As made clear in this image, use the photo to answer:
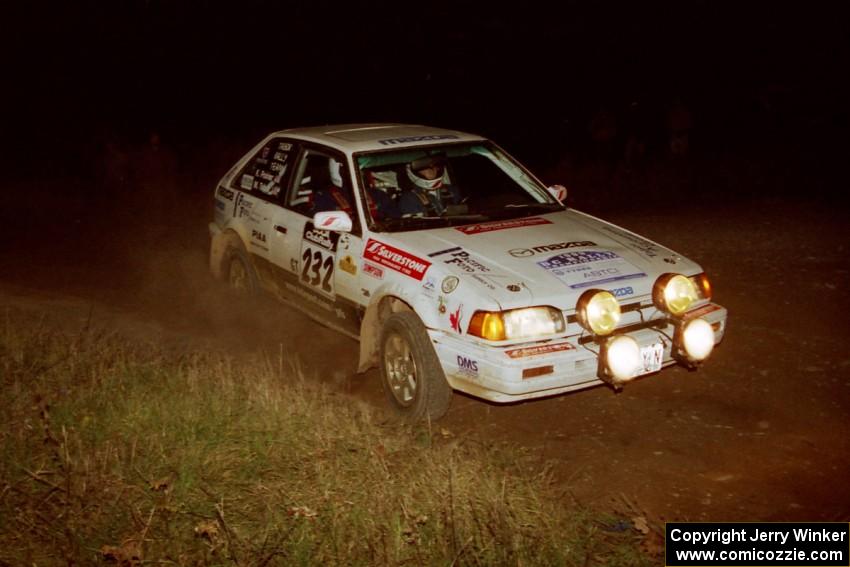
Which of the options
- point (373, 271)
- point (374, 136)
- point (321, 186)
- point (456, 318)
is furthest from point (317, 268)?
point (456, 318)

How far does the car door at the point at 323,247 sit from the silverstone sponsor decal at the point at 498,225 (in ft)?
2.27

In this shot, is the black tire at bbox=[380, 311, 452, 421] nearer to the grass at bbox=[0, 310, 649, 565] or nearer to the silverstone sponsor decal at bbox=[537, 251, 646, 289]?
the grass at bbox=[0, 310, 649, 565]

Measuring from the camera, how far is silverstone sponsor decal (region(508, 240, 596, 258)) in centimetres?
543

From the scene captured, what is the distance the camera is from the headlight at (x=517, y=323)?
4902 mm

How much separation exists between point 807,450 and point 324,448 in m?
2.57

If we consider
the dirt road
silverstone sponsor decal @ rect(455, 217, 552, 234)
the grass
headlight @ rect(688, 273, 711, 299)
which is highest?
silverstone sponsor decal @ rect(455, 217, 552, 234)

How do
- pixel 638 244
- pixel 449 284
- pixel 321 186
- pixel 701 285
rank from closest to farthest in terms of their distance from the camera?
pixel 449 284
pixel 701 285
pixel 638 244
pixel 321 186

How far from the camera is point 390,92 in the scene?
24422 mm

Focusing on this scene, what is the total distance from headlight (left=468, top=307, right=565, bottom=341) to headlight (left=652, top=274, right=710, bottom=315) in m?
0.62

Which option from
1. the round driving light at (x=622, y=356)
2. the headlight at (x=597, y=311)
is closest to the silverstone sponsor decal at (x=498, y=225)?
the headlight at (x=597, y=311)

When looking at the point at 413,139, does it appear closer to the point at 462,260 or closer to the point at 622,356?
the point at 462,260

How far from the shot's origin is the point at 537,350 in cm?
491

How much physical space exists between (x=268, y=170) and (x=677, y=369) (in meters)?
3.38

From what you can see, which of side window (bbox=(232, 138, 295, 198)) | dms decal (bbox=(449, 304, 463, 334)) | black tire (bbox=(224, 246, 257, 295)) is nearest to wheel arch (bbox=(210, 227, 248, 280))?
black tire (bbox=(224, 246, 257, 295))
